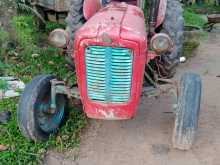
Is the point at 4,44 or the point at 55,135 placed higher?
the point at 4,44

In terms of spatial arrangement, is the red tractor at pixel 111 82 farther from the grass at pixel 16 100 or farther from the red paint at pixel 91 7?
the red paint at pixel 91 7

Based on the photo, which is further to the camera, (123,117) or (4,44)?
(4,44)

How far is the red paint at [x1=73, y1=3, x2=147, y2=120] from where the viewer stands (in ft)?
13.4

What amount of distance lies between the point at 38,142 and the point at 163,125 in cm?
142

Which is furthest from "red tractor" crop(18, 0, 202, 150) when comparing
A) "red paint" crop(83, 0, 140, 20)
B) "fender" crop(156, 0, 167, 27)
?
"fender" crop(156, 0, 167, 27)

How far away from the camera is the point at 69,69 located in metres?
6.43

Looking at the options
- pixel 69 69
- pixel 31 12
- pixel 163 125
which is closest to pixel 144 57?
pixel 163 125

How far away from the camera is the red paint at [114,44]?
4086 millimetres

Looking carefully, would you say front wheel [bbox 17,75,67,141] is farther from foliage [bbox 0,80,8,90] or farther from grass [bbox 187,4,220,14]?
grass [bbox 187,4,220,14]

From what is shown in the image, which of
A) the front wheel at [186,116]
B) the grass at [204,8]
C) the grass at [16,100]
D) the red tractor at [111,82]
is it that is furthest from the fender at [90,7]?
the grass at [204,8]

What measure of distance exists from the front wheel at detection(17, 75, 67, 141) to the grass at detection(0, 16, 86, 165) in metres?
0.10

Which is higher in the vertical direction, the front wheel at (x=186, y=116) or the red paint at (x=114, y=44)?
the red paint at (x=114, y=44)

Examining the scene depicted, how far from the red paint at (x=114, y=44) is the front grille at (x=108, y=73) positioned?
0.05 meters

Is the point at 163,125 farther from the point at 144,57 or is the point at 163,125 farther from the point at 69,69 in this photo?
the point at 69,69
